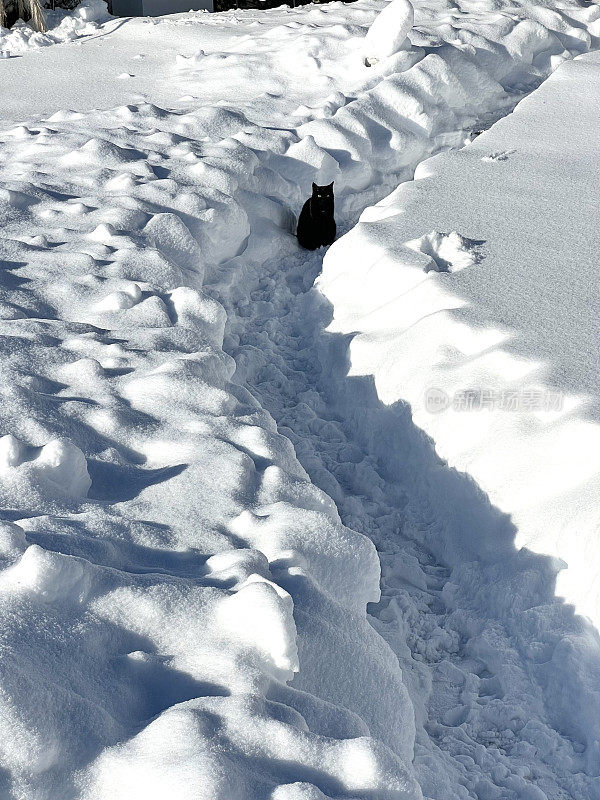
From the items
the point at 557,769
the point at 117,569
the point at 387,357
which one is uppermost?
the point at 117,569

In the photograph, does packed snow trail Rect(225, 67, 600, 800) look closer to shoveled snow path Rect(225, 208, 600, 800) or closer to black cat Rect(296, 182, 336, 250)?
shoveled snow path Rect(225, 208, 600, 800)

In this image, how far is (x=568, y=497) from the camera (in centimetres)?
259

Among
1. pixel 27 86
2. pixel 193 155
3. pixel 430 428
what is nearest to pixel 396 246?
pixel 430 428

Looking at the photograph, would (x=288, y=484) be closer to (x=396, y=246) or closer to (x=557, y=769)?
(x=557, y=769)

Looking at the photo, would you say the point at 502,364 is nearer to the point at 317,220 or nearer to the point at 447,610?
the point at 447,610

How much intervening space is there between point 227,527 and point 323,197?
2532 mm

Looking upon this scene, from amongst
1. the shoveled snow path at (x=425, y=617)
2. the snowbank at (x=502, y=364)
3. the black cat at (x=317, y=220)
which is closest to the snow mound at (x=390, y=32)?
the snowbank at (x=502, y=364)

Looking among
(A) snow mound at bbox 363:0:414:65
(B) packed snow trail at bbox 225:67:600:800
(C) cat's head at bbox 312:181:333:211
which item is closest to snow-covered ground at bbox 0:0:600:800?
(B) packed snow trail at bbox 225:67:600:800

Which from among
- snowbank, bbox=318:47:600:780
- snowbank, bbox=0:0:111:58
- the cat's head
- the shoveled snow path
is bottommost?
the shoveled snow path

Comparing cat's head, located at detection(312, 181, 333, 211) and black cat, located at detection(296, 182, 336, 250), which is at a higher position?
cat's head, located at detection(312, 181, 333, 211)

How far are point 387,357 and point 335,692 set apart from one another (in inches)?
66.9

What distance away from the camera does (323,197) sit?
4359 millimetres

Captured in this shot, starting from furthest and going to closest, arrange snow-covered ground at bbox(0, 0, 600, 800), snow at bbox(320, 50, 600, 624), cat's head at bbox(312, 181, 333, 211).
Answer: cat's head at bbox(312, 181, 333, 211)
snow at bbox(320, 50, 600, 624)
snow-covered ground at bbox(0, 0, 600, 800)

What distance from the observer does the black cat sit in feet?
14.3
